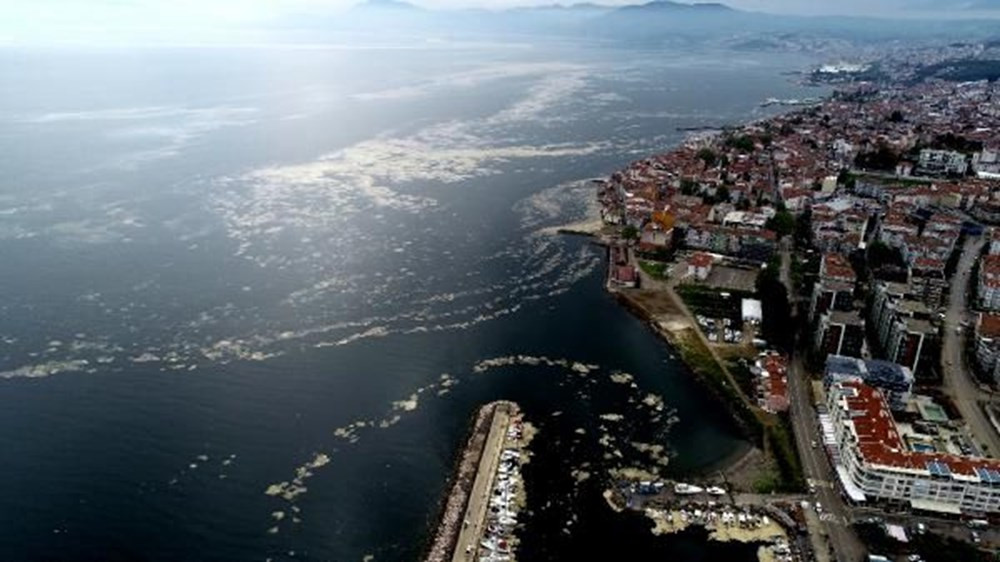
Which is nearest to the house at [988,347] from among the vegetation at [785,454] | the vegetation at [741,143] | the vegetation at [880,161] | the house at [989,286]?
the house at [989,286]

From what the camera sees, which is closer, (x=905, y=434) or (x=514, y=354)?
(x=905, y=434)

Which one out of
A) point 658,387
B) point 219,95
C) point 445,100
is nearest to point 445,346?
point 658,387

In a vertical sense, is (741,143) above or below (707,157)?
above

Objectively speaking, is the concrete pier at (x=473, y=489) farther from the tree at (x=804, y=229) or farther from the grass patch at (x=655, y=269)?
the tree at (x=804, y=229)

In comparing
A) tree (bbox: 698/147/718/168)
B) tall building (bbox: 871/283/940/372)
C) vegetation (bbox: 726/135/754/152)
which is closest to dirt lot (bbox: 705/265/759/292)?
tall building (bbox: 871/283/940/372)

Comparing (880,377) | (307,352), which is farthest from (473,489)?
(880,377)

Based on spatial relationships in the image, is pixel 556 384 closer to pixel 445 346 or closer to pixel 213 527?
pixel 445 346

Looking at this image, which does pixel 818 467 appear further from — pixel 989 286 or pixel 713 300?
pixel 989 286
